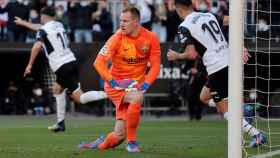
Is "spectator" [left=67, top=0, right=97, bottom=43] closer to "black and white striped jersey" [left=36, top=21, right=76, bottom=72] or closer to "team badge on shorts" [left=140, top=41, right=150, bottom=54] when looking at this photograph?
"black and white striped jersey" [left=36, top=21, right=76, bottom=72]

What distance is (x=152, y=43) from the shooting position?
11172 mm

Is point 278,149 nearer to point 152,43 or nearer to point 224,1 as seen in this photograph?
point 152,43

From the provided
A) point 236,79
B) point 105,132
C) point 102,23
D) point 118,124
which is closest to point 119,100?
point 118,124

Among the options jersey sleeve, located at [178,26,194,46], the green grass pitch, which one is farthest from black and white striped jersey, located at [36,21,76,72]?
jersey sleeve, located at [178,26,194,46]

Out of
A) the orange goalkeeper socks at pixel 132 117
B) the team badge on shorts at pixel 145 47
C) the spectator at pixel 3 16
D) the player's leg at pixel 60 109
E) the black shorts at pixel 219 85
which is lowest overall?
the player's leg at pixel 60 109

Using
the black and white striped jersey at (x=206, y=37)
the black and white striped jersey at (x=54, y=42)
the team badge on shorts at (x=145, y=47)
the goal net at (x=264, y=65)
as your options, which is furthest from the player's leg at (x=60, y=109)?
the team badge on shorts at (x=145, y=47)

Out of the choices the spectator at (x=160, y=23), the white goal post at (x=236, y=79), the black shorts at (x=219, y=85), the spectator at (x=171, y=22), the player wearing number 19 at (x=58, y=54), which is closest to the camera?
the white goal post at (x=236, y=79)

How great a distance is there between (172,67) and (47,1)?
4094mm

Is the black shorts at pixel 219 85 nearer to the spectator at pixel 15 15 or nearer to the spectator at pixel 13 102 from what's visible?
the spectator at pixel 15 15

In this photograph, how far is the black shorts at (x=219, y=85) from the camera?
40.4 feet

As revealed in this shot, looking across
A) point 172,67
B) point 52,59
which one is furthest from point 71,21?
point 52,59

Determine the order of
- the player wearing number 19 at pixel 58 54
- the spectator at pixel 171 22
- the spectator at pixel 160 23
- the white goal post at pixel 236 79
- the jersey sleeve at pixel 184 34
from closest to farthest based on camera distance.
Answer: the white goal post at pixel 236 79
the jersey sleeve at pixel 184 34
the player wearing number 19 at pixel 58 54
the spectator at pixel 171 22
the spectator at pixel 160 23

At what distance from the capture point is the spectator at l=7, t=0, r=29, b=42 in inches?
911

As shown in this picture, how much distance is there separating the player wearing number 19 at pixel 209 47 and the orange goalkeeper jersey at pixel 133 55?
0.42 meters
